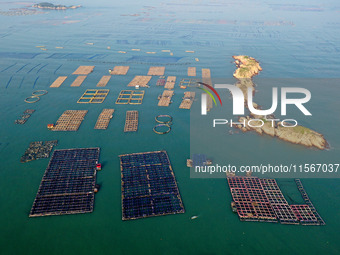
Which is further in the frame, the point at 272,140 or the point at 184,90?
the point at 184,90

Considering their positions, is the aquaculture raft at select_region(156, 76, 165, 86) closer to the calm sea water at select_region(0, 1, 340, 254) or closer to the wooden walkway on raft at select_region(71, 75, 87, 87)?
the calm sea water at select_region(0, 1, 340, 254)

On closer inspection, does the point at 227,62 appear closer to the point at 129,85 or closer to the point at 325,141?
the point at 129,85

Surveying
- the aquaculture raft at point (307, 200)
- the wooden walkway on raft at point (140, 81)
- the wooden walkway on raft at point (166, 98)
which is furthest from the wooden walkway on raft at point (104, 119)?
the aquaculture raft at point (307, 200)

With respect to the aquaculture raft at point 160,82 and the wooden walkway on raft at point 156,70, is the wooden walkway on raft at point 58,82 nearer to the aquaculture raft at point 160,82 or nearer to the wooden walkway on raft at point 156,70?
the wooden walkway on raft at point 156,70

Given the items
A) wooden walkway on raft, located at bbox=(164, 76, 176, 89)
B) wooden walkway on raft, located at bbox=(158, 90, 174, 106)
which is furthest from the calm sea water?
wooden walkway on raft, located at bbox=(164, 76, 176, 89)

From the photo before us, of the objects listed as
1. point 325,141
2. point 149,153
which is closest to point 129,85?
point 149,153

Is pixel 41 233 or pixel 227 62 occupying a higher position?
pixel 227 62

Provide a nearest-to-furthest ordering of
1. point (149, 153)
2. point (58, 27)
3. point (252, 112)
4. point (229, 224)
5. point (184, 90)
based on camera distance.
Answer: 1. point (229, 224)
2. point (149, 153)
3. point (252, 112)
4. point (184, 90)
5. point (58, 27)
